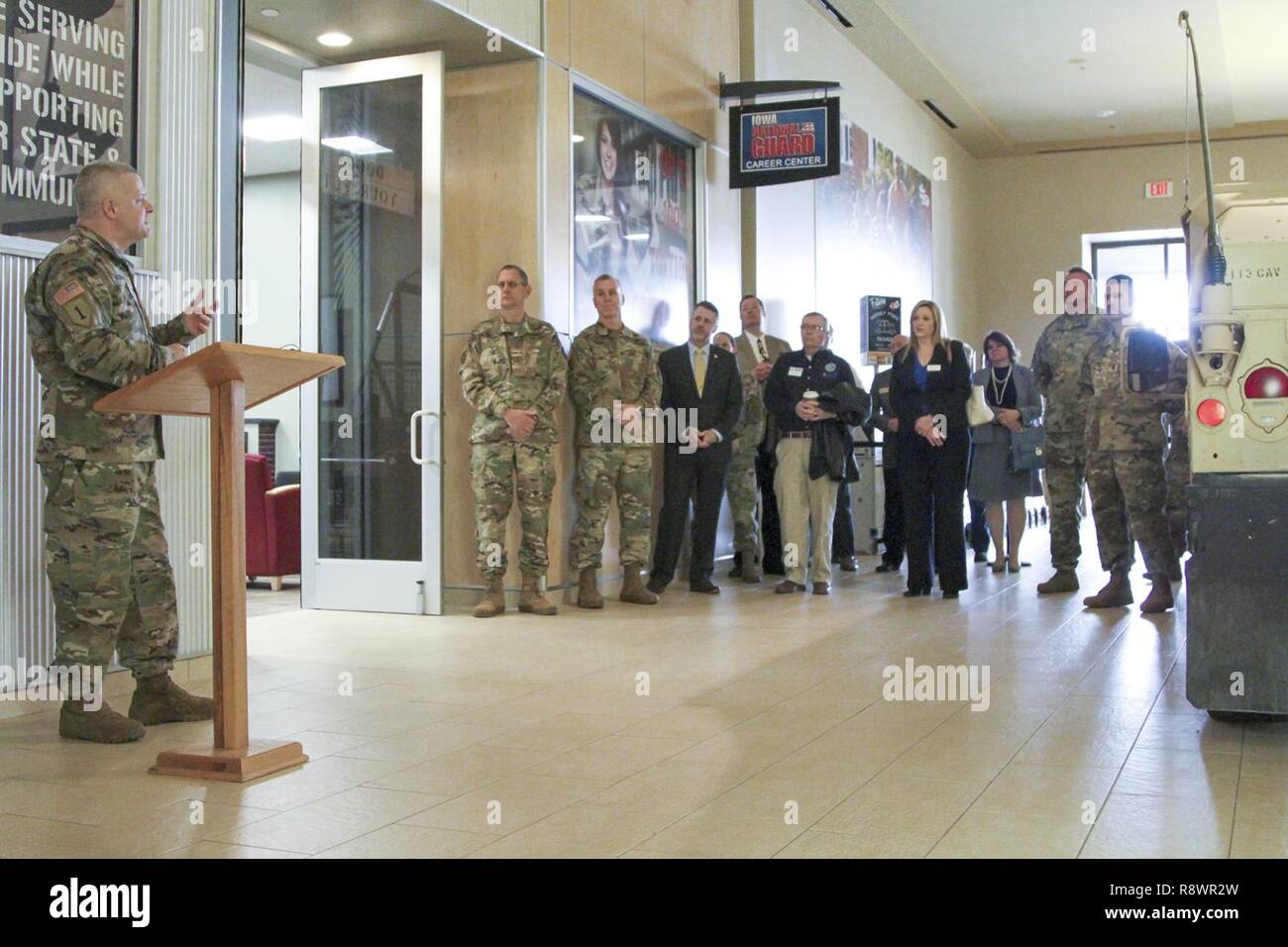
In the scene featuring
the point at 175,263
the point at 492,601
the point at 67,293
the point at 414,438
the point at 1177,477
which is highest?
the point at 175,263

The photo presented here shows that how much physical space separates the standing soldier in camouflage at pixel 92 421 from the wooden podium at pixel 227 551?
11.6 inches

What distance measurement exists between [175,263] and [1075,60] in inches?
437

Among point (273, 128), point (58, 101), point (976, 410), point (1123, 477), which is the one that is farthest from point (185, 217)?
point (273, 128)

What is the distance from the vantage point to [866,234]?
12680mm

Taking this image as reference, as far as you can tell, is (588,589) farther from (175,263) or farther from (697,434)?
(175,263)

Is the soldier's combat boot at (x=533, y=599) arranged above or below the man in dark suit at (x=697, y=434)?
below

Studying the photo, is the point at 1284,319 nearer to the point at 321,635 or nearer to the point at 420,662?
the point at 420,662

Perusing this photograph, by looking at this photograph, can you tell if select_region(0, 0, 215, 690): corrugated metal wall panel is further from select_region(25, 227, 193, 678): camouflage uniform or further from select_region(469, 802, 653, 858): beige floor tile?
select_region(469, 802, 653, 858): beige floor tile

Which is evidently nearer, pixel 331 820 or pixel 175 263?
pixel 331 820

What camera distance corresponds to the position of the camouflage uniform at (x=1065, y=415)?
22.9 ft

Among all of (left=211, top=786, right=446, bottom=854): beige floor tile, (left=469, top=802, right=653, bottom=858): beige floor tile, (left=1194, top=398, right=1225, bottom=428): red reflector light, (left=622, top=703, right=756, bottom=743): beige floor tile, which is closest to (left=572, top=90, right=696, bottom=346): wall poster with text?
(left=622, top=703, right=756, bottom=743): beige floor tile

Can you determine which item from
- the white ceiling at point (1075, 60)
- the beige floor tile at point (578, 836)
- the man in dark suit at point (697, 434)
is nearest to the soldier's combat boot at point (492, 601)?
the man in dark suit at point (697, 434)

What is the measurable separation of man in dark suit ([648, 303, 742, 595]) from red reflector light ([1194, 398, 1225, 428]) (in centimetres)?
403

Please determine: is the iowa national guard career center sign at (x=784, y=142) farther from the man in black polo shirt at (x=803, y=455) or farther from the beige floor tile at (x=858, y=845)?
the beige floor tile at (x=858, y=845)
